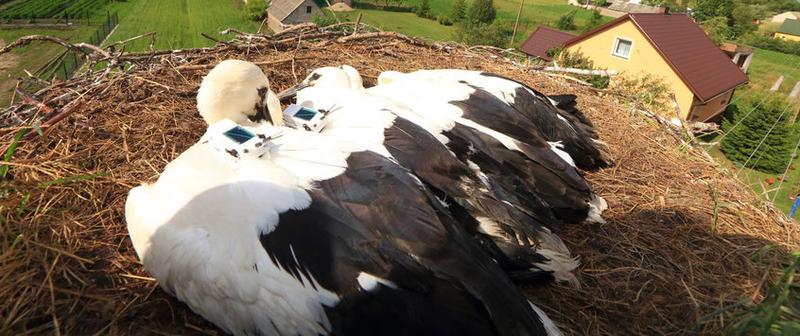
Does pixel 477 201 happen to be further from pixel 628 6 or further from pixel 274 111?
pixel 628 6

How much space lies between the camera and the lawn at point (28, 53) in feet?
46.3

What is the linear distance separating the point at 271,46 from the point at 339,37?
0.84 m

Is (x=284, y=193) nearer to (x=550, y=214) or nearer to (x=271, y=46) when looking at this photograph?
(x=550, y=214)

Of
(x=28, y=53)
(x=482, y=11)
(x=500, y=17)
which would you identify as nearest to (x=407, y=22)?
(x=482, y=11)

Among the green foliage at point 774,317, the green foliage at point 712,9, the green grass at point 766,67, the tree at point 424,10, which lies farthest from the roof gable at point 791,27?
the green foliage at point 774,317

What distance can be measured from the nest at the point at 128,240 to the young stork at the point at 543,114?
15 centimetres

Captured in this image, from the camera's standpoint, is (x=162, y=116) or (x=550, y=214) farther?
(x=162, y=116)

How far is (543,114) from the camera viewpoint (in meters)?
2.95

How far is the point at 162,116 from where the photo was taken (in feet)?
9.07

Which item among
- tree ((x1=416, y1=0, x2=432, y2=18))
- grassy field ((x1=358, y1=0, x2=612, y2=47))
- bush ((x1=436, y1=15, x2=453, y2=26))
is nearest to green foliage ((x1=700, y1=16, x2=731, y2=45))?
grassy field ((x1=358, y1=0, x2=612, y2=47))

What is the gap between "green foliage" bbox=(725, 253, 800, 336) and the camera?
1.37m

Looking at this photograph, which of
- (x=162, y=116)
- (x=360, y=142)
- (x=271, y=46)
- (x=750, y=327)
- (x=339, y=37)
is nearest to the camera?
(x=750, y=327)

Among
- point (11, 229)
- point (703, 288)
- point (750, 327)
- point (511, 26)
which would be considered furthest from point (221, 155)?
point (511, 26)

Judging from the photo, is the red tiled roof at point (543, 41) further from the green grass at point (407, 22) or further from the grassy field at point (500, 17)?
the green grass at point (407, 22)
